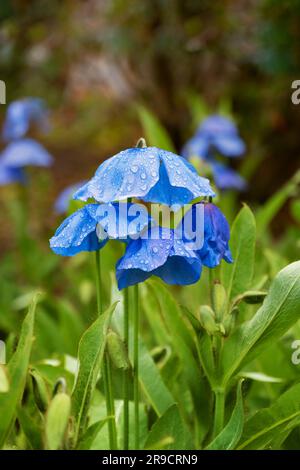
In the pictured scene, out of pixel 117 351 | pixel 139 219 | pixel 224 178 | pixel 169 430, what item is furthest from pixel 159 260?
pixel 224 178

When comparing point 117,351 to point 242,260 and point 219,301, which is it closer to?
point 219,301

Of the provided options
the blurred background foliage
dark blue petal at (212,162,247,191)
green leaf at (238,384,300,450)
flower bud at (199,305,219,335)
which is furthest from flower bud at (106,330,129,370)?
the blurred background foliage

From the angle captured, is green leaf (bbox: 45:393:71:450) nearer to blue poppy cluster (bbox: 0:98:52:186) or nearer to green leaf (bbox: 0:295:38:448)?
green leaf (bbox: 0:295:38:448)

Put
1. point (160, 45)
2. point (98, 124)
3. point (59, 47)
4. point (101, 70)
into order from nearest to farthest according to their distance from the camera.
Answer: point (160, 45), point (59, 47), point (101, 70), point (98, 124)

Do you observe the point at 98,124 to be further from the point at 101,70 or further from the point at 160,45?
the point at 160,45

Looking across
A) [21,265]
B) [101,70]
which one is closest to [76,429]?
[21,265]
